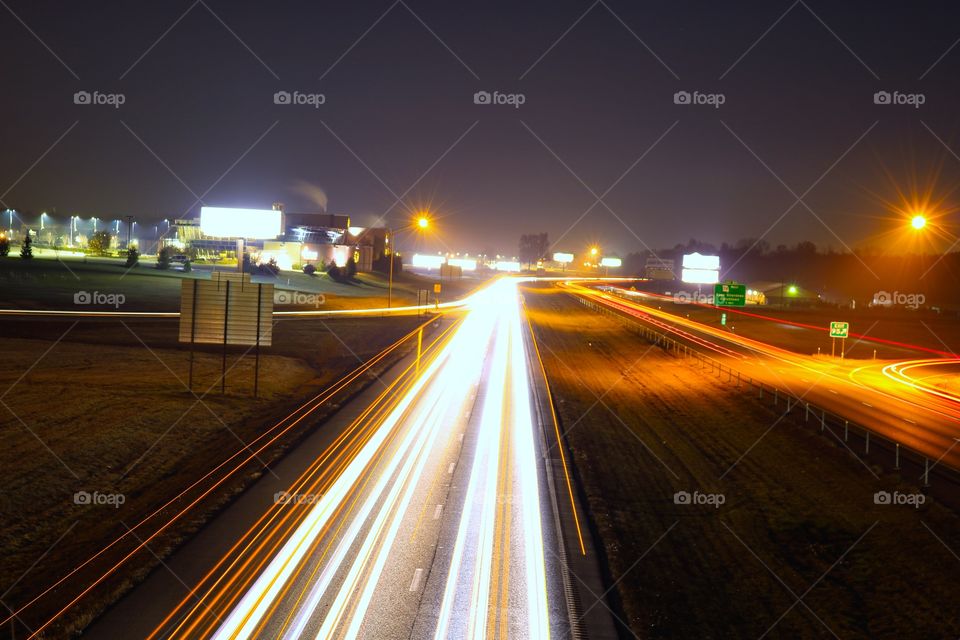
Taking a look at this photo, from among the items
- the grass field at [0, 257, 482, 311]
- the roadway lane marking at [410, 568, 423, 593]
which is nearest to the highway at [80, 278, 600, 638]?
the roadway lane marking at [410, 568, 423, 593]

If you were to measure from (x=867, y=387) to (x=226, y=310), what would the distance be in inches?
1185

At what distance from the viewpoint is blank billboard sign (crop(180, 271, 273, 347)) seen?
2717 cm

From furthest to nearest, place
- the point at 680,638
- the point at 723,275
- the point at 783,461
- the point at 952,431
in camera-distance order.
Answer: the point at 723,275, the point at 952,431, the point at 783,461, the point at 680,638

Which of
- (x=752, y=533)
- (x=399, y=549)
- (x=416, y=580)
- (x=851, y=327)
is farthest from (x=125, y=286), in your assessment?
(x=851, y=327)

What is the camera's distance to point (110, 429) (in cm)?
2033

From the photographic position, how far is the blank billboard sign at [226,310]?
27172 millimetres

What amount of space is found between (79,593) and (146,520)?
125 inches

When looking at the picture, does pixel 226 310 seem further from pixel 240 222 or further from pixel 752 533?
Result: pixel 240 222

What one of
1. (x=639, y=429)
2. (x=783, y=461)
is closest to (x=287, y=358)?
(x=639, y=429)

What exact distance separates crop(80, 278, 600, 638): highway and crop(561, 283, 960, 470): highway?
1234cm

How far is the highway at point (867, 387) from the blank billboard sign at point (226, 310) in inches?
902

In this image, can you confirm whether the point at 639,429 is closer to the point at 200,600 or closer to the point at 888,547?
the point at 888,547

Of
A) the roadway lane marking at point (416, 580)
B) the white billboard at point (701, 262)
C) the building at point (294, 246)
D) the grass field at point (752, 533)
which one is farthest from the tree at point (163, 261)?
the roadway lane marking at point (416, 580)

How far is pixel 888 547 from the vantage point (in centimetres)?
1457
